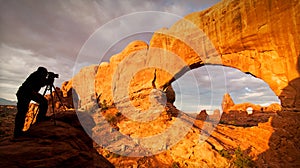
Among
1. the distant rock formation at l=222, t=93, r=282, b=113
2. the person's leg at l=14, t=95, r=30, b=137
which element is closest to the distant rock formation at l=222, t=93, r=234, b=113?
the distant rock formation at l=222, t=93, r=282, b=113

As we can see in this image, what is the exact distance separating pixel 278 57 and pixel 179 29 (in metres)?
9.74

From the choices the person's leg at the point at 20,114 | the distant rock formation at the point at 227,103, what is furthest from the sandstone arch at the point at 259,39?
the distant rock formation at the point at 227,103

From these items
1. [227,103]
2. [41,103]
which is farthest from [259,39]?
[227,103]

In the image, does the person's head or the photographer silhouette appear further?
the person's head

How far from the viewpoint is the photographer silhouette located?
3752 millimetres

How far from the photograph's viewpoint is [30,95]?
4.00 metres

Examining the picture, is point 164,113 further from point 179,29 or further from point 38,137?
point 38,137

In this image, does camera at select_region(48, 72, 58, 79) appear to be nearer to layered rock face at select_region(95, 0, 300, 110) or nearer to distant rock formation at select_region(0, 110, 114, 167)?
distant rock formation at select_region(0, 110, 114, 167)

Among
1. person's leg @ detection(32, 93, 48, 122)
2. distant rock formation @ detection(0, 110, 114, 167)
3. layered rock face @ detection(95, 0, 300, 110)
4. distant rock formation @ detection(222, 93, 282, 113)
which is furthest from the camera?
distant rock formation @ detection(222, 93, 282, 113)

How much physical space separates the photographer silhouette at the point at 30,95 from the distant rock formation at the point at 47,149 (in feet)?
0.96

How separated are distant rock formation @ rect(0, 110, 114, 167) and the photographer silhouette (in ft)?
0.96

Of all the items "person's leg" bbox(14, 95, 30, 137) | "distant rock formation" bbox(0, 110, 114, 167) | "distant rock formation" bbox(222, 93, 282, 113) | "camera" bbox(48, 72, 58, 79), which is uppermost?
"camera" bbox(48, 72, 58, 79)

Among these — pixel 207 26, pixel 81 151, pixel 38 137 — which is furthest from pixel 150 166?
pixel 207 26

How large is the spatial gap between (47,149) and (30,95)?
Result: 1664mm
